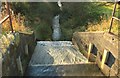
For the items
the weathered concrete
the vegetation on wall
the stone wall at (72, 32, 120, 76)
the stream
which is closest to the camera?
the stone wall at (72, 32, 120, 76)

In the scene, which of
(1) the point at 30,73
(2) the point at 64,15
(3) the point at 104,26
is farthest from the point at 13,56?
(2) the point at 64,15

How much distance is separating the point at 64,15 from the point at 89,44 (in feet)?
22.6

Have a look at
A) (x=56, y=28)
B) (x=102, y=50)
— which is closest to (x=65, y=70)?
(x=102, y=50)

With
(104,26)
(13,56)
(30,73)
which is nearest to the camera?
(13,56)

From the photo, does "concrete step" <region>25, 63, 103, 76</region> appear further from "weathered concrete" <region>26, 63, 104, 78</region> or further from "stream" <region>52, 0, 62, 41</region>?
"stream" <region>52, 0, 62, 41</region>

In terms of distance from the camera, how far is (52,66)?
6.33 m

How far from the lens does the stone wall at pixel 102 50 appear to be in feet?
17.3

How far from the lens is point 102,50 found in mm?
6105

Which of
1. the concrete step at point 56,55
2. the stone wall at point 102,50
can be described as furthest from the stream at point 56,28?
the stone wall at point 102,50

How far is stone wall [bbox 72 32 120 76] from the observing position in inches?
207

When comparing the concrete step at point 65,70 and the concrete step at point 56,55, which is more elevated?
the concrete step at point 56,55

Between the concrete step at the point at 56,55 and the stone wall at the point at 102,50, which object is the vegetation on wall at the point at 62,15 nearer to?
the concrete step at the point at 56,55

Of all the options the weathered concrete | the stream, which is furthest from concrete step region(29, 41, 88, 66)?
the stream

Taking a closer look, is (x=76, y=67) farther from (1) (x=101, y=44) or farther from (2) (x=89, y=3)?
(2) (x=89, y=3)
